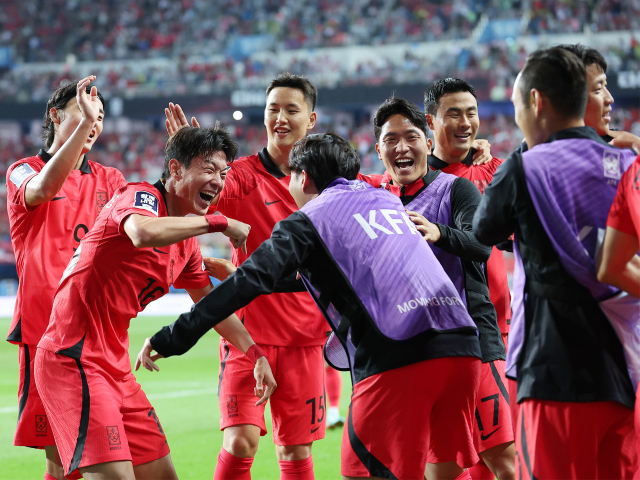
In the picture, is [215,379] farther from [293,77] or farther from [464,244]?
[464,244]

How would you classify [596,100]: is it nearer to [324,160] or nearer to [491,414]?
[324,160]

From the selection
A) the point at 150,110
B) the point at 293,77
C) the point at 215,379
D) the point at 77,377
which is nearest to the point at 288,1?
the point at 150,110

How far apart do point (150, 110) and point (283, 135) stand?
27221mm

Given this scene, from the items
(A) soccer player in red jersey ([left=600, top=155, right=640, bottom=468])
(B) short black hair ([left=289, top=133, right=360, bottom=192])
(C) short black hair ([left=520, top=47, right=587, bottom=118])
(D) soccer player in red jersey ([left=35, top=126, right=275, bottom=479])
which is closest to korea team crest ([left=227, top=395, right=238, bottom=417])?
(D) soccer player in red jersey ([left=35, top=126, right=275, bottom=479])

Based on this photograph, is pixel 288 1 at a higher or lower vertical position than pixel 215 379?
higher

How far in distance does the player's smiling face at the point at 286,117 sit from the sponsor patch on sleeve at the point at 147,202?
1455 mm

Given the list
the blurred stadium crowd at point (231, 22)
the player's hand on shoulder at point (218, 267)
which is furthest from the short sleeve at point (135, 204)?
the blurred stadium crowd at point (231, 22)

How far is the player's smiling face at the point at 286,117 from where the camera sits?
4793 mm

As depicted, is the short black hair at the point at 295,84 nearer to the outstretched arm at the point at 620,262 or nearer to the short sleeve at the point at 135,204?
the short sleeve at the point at 135,204

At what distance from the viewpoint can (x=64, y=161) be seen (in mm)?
4039

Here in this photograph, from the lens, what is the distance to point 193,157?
12.0 feet

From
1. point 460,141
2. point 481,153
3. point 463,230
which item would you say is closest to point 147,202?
point 463,230

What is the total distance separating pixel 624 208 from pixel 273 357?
261cm

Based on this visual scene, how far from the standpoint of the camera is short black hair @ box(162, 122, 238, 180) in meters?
3.67
